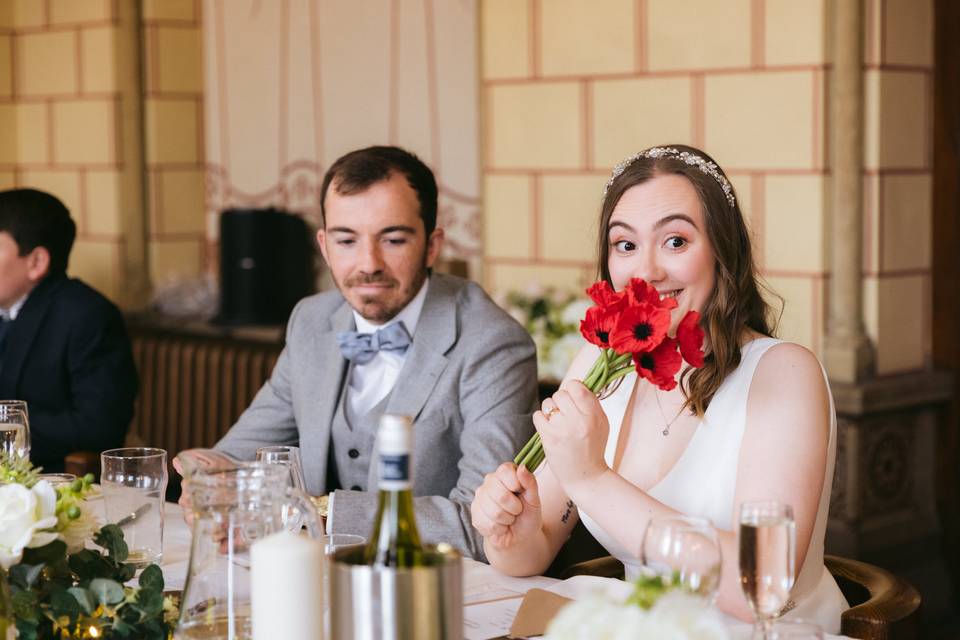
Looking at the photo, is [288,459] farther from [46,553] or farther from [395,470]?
[395,470]

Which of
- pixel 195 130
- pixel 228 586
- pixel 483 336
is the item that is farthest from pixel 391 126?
pixel 228 586

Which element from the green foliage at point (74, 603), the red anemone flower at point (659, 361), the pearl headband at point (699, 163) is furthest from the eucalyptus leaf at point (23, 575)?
the pearl headband at point (699, 163)

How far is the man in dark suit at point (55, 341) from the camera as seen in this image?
3678mm

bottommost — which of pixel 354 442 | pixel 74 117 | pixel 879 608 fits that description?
pixel 879 608

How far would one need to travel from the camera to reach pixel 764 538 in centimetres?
149

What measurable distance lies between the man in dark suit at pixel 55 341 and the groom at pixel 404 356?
87 cm

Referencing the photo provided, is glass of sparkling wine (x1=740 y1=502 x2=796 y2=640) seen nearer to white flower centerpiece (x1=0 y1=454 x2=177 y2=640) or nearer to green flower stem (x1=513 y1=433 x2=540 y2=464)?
green flower stem (x1=513 y1=433 x2=540 y2=464)

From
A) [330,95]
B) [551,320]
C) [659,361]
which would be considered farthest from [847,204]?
[330,95]

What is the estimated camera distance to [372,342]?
9.68ft

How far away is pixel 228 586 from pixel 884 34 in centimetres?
309

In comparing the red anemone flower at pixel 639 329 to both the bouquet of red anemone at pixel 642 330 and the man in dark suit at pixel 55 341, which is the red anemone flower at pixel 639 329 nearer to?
the bouquet of red anemone at pixel 642 330

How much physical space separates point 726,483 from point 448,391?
30.1 inches

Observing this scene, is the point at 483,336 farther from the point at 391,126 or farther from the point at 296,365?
the point at 391,126

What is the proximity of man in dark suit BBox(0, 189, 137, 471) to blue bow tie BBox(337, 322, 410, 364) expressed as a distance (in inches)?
40.7
